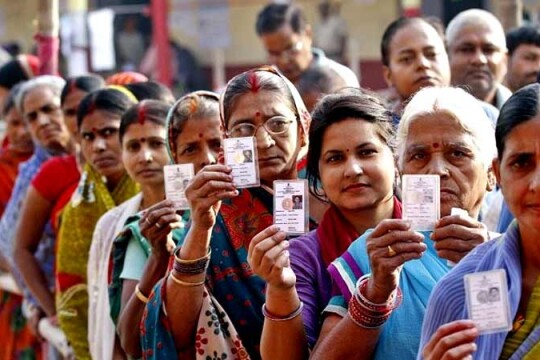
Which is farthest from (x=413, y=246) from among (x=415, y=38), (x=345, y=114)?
A: (x=415, y=38)

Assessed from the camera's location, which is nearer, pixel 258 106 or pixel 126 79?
pixel 258 106

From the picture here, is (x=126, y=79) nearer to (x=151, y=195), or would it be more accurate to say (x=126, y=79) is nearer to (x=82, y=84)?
(x=82, y=84)

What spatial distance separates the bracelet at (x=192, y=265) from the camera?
443cm

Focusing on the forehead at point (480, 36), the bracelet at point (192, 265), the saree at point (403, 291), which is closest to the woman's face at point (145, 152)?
the bracelet at point (192, 265)

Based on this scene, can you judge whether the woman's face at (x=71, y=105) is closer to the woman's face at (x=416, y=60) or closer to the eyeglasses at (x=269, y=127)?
the woman's face at (x=416, y=60)

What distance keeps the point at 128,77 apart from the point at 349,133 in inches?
122

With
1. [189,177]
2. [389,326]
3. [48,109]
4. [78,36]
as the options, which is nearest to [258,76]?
[189,177]

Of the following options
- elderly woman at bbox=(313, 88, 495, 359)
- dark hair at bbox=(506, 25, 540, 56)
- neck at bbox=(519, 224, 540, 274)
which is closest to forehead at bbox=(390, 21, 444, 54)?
dark hair at bbox=(506, 25, 540, 56)

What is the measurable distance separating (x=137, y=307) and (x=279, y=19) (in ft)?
11.6

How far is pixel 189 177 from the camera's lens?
4.88 m

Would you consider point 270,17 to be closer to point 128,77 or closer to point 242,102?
point 128,77

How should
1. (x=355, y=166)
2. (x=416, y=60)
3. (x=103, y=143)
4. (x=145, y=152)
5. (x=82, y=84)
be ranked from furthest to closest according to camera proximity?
(x=82, y=84) < (x=416, y=60) < (x=103, y=143) < (x=145, y=152) < (x=355, y=166)

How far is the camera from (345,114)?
14.0 ft

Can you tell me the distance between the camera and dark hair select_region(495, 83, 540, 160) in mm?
3316
